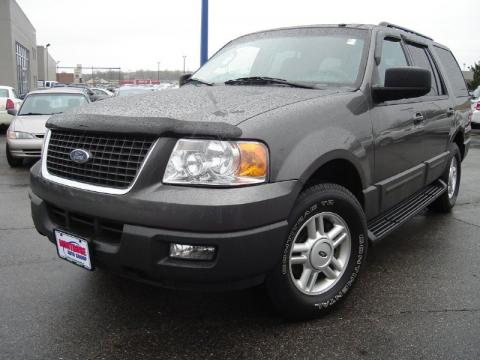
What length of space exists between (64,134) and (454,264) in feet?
10.2

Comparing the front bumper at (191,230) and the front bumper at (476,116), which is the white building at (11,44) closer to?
the front bumper at (476,116)

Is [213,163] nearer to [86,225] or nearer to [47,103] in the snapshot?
[86,225]

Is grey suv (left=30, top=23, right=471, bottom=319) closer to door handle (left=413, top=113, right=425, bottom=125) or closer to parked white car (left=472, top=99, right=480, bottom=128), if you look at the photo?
door handle (left=413, top=113, right=425, bottom=125)

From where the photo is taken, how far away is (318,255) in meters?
2.75

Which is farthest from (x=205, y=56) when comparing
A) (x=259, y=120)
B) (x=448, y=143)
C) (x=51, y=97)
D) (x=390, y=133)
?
(x=259, y=120)

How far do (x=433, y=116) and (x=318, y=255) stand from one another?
2.16m

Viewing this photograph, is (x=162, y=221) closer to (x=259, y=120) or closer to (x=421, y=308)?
(x=259, y=120)

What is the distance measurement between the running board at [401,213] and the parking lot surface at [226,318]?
14.7 inches

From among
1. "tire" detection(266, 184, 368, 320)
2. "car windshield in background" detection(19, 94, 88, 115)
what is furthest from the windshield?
"car windshield in background" detection(19, 94, 88, 115)

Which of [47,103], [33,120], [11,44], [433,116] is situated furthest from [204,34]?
[11,44]

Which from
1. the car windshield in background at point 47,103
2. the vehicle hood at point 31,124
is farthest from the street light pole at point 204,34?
the vehicle hood at point 31,124

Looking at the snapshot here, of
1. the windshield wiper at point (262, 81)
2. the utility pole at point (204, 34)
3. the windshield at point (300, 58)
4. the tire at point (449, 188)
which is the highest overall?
the utility pole at point (204, 34)

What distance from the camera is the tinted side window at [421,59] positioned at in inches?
167

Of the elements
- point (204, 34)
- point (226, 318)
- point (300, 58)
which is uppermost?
point (204, 34)
